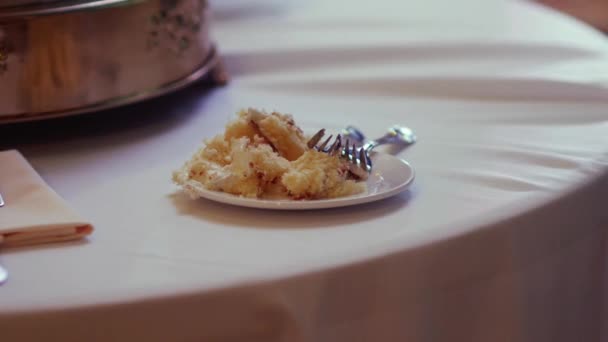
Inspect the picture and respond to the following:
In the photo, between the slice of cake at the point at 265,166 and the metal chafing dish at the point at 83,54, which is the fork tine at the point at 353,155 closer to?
the slice of cake at the point at 265,166

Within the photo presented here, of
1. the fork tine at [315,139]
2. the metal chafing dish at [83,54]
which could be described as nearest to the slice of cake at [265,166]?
the fork tine at [315,139]

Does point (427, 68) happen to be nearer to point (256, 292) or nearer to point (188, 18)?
point (188, 18)

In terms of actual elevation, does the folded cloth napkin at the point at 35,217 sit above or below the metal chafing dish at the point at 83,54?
below

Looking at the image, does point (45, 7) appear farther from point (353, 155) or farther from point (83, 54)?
point (353, 155)

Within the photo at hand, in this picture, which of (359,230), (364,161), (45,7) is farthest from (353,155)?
(45,7)

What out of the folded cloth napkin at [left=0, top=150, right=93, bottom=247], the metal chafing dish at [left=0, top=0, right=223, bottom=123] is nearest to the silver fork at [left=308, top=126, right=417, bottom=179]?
the folded cloth napkin at [left=0, top=150, right=93, bottom=247]

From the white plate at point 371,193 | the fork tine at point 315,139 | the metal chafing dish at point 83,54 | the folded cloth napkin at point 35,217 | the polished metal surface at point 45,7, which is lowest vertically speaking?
the folded cloth napkin at point 35,217
